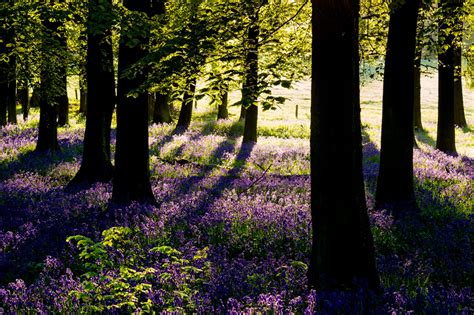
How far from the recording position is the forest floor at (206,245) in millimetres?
4762

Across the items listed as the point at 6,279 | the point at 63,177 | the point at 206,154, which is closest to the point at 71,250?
the point at 6,279

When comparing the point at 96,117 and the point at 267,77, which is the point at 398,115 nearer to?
the point at 267,77

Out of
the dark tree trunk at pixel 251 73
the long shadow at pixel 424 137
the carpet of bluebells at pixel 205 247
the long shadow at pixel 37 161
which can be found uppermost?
the dark tree trunk at pixel 251 73

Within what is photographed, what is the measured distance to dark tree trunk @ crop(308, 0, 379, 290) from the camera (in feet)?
17.3

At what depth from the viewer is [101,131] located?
43.7 ft

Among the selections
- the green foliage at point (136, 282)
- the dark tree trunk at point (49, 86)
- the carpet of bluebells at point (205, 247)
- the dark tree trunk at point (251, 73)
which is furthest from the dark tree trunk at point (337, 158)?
the dark tree trunk at point (49, 86)

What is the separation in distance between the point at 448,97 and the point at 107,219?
15.0m

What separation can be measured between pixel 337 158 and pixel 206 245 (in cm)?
308

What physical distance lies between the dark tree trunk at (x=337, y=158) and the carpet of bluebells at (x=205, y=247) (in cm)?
42

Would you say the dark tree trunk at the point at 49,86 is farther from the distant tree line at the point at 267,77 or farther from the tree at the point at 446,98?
the tree at the point at 446,98

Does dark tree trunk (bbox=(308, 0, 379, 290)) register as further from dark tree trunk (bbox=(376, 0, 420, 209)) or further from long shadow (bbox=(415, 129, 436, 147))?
long shadow (bbox=(415, 129, 436, 147))

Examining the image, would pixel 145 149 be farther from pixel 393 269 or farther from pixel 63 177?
pixel 393 269

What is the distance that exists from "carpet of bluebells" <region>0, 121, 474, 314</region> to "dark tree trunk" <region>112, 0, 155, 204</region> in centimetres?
56

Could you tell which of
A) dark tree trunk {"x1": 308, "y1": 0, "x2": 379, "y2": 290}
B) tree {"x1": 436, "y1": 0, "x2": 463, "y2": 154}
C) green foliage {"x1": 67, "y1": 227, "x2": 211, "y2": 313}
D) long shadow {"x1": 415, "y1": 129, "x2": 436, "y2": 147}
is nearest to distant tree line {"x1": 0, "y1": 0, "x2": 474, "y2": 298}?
dark tree trunk {"x1": 308, "y1": 0, "x2": 379, "y2": 290}
